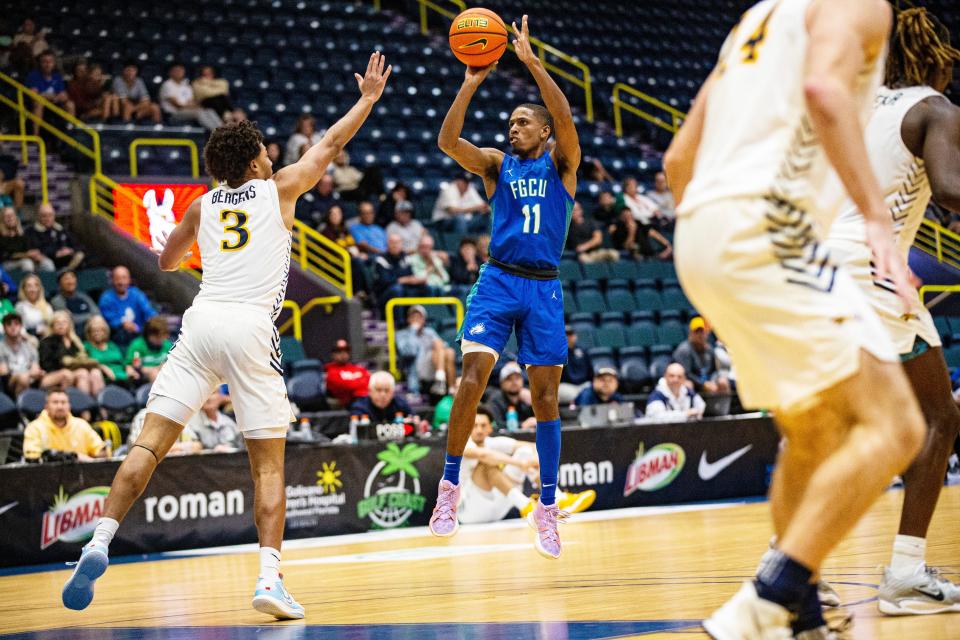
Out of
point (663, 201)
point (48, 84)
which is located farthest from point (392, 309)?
point (663, 201)

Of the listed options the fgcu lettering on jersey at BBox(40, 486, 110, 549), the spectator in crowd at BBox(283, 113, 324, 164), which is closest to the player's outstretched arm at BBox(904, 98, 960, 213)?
the fgcu lettering on jersey at BBox(40, 486, 110, 549)

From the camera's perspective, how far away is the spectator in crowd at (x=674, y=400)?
12.8m

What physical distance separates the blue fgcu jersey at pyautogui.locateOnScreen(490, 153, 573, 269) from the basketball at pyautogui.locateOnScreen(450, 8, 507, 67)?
1.95 ft

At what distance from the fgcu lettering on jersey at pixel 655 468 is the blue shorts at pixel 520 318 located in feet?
18.9

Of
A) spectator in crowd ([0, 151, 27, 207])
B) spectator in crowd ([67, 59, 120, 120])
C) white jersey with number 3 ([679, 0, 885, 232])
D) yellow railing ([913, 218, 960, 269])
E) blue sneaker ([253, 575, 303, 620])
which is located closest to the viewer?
white jersey with number 3 ([679, 0, 885, 232])

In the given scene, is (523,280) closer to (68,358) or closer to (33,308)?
(68,358)

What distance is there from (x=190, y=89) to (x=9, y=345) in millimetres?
6545

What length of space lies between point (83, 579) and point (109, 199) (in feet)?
38.4

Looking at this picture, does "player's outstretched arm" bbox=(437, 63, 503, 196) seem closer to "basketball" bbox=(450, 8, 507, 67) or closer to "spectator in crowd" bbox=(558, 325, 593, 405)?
"basketball" bbox=(450, 8, 507, 67)

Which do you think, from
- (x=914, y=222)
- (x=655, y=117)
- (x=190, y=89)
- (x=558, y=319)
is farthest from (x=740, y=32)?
(x=655, y=117)

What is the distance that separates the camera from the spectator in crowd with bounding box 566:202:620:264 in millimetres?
17531

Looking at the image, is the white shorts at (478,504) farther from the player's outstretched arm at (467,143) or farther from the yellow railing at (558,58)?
the yellow railing at (558,58)

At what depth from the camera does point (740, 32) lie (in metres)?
3.10

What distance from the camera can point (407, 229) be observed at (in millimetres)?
16453
